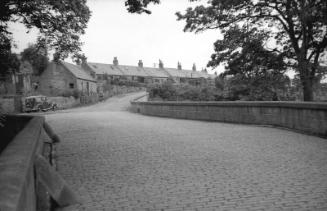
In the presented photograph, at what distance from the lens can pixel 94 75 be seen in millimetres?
74625

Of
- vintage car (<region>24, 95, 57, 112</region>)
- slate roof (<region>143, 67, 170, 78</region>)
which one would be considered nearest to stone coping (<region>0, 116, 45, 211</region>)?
vintage car (<region>24, 95, 57, 112</region>)

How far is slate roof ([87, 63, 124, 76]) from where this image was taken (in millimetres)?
78000

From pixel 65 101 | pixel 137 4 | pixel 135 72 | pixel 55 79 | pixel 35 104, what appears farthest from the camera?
pixel 135 72

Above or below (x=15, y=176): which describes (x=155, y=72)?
above

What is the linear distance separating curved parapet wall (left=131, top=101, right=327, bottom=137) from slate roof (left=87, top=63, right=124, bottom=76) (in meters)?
60.7

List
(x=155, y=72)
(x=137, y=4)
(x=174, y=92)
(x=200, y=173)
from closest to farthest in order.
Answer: (x=200, y=173)
(x=137, y=4)
(x=174, y=92)
(x=155, y=72)

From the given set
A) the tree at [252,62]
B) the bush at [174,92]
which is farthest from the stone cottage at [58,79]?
the tree at [252,62]

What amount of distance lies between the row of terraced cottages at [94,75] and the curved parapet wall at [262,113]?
8.57m

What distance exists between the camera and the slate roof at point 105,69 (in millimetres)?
78000

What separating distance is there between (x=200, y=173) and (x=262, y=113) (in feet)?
24.5

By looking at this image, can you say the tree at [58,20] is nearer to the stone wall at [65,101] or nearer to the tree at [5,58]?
the tree at [5,58]

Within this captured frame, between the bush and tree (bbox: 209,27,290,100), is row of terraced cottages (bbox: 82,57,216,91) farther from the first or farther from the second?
tree (bbox: 209,27,290,100)

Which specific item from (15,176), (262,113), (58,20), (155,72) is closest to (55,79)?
(58,20)

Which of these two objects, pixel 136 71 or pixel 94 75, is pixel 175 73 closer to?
pixel 136 71
